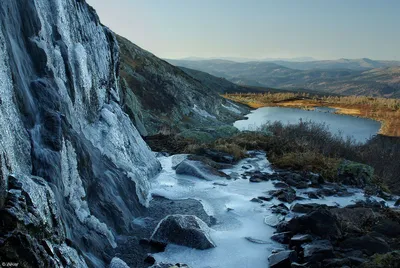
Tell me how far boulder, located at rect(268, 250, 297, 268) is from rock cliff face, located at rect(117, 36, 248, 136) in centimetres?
1999

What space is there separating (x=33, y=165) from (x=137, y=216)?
3.96 m

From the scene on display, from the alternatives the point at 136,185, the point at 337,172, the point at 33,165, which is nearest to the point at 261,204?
the point at 136,185

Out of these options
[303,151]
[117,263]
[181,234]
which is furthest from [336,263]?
[303,151]

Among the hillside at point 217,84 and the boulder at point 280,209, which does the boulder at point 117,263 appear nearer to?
the boulder at point 280,209

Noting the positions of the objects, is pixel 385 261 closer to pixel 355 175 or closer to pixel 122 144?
pixel 122 144

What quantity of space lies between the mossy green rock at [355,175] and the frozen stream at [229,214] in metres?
0.83

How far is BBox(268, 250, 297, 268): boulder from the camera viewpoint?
7.27m

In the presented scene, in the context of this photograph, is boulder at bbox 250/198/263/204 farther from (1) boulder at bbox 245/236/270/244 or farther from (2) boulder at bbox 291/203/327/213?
(1) boulder at bbox 245/236/270/244

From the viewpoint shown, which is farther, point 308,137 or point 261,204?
point 308,137

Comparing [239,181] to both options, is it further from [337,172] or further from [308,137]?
[308,137]

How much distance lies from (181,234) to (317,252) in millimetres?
2901

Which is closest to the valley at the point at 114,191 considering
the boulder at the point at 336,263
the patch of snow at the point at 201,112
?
the boulder at the point at 336,263

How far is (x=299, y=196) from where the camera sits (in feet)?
40.4

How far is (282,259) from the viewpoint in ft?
24.0
